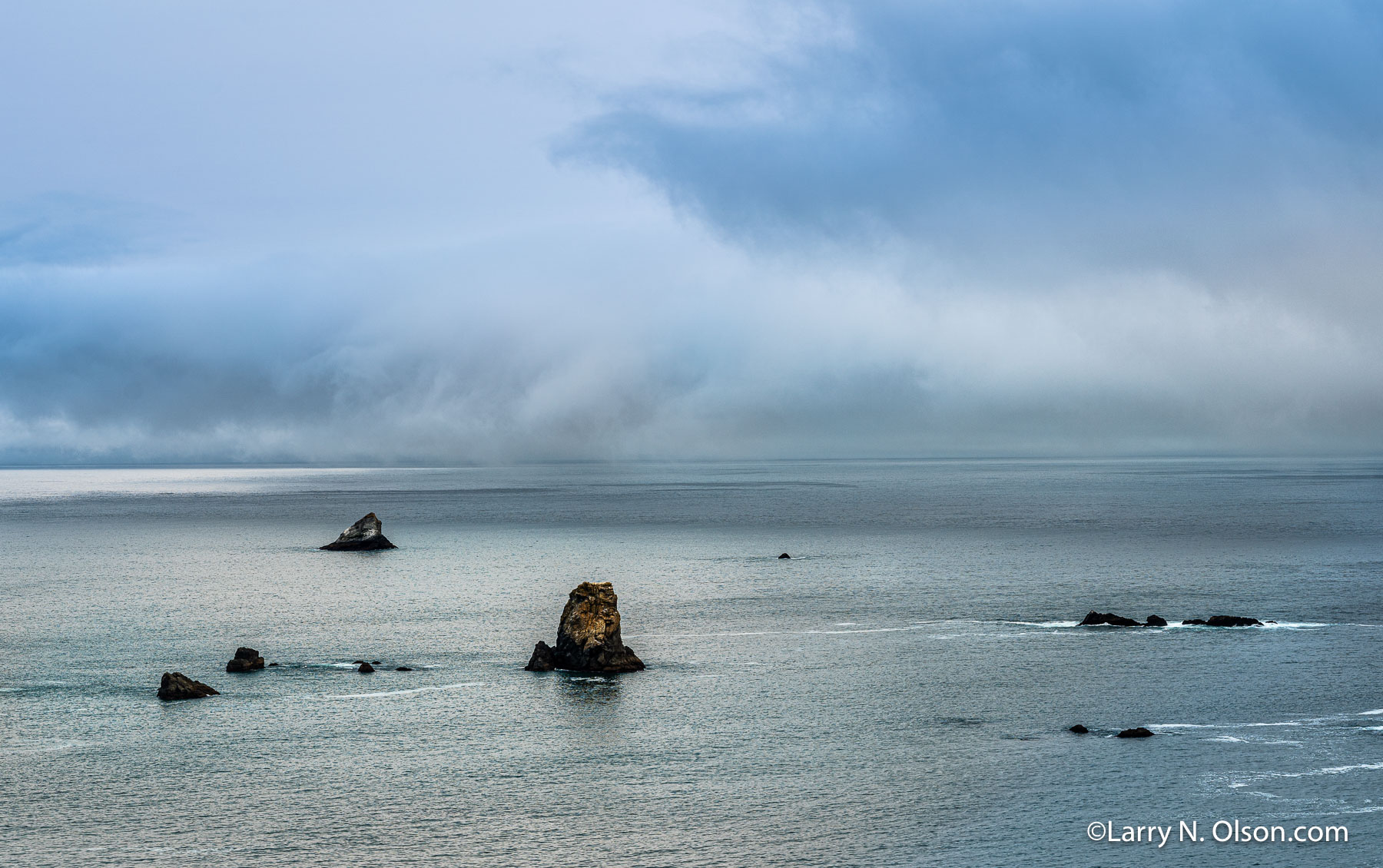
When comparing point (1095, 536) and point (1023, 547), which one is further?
point (1095, 536)

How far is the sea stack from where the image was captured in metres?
71.8

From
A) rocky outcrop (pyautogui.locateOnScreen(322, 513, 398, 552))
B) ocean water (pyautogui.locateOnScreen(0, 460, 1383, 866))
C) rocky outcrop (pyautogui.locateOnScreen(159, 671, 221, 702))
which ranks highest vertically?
rocky outcrop (pyautogui.locateOnScreen(322, 513, 398, 552))

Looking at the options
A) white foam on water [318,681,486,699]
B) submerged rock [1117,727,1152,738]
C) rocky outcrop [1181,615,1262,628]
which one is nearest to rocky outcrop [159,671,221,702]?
white foam on water [318,681,486,699]

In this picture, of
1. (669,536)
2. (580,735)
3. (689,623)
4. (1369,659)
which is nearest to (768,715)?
(580,735)

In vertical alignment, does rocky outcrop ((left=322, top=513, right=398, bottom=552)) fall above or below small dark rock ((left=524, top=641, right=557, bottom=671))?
above

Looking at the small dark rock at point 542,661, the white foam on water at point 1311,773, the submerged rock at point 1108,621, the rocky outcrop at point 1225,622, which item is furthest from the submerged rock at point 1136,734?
the rocky outcrop at point 1225,622

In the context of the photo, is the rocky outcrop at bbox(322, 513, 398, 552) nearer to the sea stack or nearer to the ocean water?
the ocean water

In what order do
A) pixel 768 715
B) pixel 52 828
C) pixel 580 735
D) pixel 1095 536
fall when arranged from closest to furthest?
1. pixel 52 828
2. pixel 580 735
3. pixel 768 715
4. pixel 1095 536

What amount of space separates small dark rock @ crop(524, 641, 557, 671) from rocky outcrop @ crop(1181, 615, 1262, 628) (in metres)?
49.4

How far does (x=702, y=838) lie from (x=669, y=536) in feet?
477

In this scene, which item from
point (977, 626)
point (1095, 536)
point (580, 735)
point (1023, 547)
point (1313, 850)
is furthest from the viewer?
point (1095, 536)

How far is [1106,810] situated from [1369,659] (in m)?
39.4

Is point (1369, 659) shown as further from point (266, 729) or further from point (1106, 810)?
point (266, 729)

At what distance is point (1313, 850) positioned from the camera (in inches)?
1581
